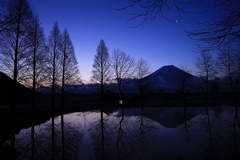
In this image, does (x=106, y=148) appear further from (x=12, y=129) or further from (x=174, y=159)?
(x=12, y=129)

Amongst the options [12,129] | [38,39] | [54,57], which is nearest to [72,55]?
[54,57]

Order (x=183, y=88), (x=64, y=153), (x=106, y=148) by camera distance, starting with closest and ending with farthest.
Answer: (x=64, y=153) → (x=106, y=148) → (x=183, y=88)

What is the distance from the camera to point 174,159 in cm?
482

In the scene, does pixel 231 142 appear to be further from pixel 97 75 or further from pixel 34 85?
pixel 97 75

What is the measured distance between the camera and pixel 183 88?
35.5 m

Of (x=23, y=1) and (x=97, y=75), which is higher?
(x=23, y=1)

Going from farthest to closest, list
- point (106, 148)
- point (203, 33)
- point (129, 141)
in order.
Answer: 1. point (129, 141)
2. point (106, 148)
3. point (203, 33)

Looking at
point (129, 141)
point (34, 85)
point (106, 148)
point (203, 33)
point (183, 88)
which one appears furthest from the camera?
point (183, 88)

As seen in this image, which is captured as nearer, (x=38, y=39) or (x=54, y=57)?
(x=38, y=39)

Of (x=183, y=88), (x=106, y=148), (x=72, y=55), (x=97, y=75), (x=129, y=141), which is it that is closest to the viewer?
(x=106, y=148)

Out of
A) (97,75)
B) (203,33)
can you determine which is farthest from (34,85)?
(203,33)

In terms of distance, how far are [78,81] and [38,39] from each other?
8.39 metres

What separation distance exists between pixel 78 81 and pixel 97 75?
6496mm

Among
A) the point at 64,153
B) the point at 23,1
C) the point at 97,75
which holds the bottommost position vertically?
the point at 64,153
